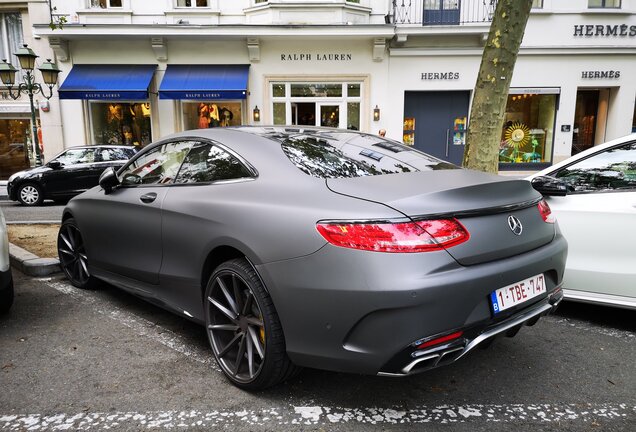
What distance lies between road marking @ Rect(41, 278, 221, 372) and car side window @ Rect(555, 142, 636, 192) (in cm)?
318

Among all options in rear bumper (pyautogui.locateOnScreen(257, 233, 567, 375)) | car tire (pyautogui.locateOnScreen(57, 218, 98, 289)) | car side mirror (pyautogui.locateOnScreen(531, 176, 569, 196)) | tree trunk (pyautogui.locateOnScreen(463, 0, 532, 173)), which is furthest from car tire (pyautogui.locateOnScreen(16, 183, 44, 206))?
car side mirror (pyautogui.locateOnScreen(531, 176, 569, 196))

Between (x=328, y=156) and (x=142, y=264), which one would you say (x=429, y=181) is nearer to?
(x=328, y=156)

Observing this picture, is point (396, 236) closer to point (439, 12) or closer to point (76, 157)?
point (76, 157)

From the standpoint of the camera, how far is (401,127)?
49.3 feet

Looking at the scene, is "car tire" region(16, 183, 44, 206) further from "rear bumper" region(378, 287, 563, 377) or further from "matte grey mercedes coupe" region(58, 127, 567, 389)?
"rear bumper" region(378, 287, 563, 377)

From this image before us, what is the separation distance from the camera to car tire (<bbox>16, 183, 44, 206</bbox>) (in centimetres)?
1152

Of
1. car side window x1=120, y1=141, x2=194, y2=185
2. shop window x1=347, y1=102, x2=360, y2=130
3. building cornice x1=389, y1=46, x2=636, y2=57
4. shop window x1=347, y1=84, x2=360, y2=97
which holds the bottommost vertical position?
car side window x1=120, y1=141, x2=194, y2=185

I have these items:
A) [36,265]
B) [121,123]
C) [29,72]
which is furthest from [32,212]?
[36,265]

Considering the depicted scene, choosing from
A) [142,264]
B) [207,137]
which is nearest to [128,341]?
[142,264]

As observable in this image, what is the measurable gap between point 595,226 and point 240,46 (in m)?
13.2

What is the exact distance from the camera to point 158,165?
142 inches

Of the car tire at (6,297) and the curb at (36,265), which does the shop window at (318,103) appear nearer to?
the curb at (36,265)

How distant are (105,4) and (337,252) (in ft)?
52.4

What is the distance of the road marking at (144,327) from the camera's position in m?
3.16
